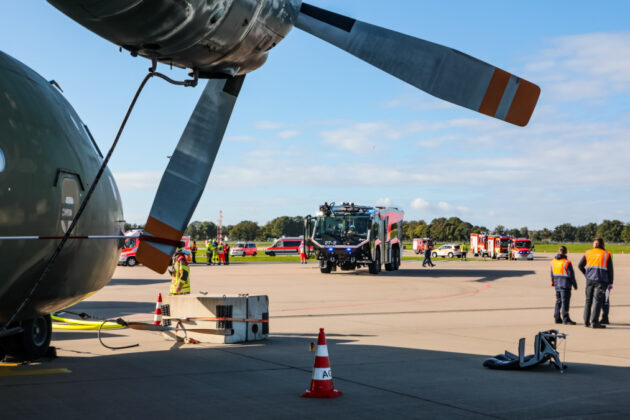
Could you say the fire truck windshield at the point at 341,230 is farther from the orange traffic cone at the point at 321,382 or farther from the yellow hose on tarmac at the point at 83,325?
the orange traffic cone at the point at 321,382

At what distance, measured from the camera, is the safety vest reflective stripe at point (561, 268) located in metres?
13.7

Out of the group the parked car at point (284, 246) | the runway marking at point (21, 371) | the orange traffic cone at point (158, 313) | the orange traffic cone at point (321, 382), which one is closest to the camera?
the orange traffic cone at point (321, 382)

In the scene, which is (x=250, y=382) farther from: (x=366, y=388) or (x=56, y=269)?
(x=56, y=269)

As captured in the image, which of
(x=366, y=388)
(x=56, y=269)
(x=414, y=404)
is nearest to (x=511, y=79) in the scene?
(x=414, y=404)

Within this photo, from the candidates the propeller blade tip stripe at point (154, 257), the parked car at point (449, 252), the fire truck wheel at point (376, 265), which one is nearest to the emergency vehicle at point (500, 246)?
the parked car at point (449, 252)

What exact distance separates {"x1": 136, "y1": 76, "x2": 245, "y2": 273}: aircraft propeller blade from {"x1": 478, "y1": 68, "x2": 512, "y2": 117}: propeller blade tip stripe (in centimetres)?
300

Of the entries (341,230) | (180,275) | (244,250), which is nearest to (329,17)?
(180,275)

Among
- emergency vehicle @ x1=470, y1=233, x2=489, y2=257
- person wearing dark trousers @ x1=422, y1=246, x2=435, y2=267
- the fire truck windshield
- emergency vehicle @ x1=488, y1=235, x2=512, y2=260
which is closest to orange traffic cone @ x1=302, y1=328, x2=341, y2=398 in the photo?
the fire truck windshield

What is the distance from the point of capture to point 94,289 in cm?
845

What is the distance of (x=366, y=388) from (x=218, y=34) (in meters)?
4.21

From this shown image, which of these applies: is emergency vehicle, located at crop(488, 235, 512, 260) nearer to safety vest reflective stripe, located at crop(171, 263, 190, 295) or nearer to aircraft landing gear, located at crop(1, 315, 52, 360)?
safety vest reflective stripe, located at crop(171, 263, 190, 295)

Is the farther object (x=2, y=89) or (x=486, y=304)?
(x=486, y=304)

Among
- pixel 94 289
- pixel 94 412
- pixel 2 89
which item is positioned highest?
pixel 2 89

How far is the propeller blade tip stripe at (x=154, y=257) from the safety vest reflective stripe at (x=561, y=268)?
924 cm
